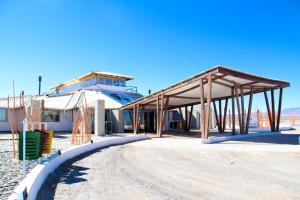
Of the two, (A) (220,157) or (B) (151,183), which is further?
(A) (220,157)

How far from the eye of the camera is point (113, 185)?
657cm

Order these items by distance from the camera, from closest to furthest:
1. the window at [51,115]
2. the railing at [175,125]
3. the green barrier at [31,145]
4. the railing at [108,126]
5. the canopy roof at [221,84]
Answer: the green barrier at [31,145], the canopy roof at [221,84], the railing at [108,126], the window at [51,115], the railing at [175,125]

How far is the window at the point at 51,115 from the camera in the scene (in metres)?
28.6

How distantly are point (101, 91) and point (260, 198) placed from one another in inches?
1131

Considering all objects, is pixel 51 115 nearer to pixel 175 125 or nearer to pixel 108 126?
pixel 108 126

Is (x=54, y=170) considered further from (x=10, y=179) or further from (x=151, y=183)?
(x=151, y=183)

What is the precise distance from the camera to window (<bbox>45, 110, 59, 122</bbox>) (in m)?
28.6

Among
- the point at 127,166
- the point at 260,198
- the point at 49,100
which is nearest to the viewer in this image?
the point at 260,198

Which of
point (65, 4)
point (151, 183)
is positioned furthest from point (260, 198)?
point (65, 4)

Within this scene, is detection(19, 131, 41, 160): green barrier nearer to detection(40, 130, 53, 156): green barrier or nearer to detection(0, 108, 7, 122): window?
detection(40, 130, 53, 156): green barrier

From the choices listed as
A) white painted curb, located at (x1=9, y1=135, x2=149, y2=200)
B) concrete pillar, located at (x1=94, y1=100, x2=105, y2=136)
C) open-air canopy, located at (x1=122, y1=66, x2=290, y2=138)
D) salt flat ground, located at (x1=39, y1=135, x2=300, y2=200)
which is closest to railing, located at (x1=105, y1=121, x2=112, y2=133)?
open-air canopy, located at (x1=122, y1=66, x2=290, y2=138)

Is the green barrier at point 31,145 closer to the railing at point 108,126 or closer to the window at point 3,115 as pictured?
the railing at point 108,126

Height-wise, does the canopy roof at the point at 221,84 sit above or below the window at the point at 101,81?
below

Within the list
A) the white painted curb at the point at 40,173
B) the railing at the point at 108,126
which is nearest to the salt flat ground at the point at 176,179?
the white painted curb at the point at 40,173
